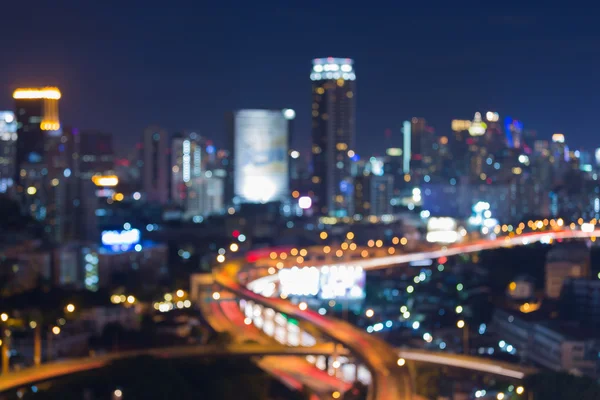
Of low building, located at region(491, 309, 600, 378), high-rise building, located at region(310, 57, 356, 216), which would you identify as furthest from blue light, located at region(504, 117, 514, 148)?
low building, located at region(491, 309, 600, 378)

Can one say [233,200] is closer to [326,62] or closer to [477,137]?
[326,62]

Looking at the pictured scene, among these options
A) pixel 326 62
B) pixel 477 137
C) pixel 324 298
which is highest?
pixel 326 62

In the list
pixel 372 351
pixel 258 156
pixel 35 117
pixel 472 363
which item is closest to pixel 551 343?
pixel 472 363

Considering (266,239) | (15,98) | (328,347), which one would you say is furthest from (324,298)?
(15,98)

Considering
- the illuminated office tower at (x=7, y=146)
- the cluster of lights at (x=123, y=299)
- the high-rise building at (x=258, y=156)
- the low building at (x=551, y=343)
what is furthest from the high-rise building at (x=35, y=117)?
the low building at (x=551, y=343)

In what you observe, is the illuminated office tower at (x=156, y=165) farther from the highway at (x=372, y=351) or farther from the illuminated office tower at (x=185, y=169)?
the highway at (x=372, y=351)

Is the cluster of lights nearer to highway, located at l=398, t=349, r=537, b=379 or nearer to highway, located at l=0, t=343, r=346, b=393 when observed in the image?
highway, located at l=0, t=343, r=346, b=393
